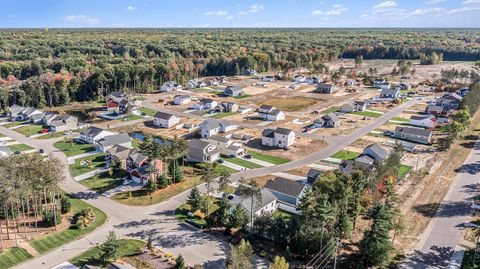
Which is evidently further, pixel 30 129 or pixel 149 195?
pixel 30 129

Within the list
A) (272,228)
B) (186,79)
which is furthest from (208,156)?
(186,79)

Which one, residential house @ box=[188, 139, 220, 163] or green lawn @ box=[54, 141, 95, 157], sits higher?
residential house @ box=[188, 139, 220, 163]

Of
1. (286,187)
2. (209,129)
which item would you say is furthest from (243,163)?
(209,129)

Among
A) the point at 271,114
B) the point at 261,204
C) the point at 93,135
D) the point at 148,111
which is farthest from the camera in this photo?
the point at 148,111

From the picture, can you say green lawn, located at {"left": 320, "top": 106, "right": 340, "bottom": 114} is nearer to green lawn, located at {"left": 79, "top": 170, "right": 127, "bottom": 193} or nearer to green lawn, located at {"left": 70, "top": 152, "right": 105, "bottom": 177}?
green lawn, located at {"left": 70, "top": 152, "right": 105, "bottom": 177}

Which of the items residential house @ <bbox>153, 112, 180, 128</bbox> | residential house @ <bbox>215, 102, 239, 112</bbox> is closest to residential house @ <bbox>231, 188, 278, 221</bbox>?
residential house @ <bbox>153, 112, 180, 128</bbox>

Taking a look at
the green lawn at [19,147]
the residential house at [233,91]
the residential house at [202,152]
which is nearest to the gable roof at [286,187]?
the residential house at [202,152]

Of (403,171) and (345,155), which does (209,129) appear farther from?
(403,171)
